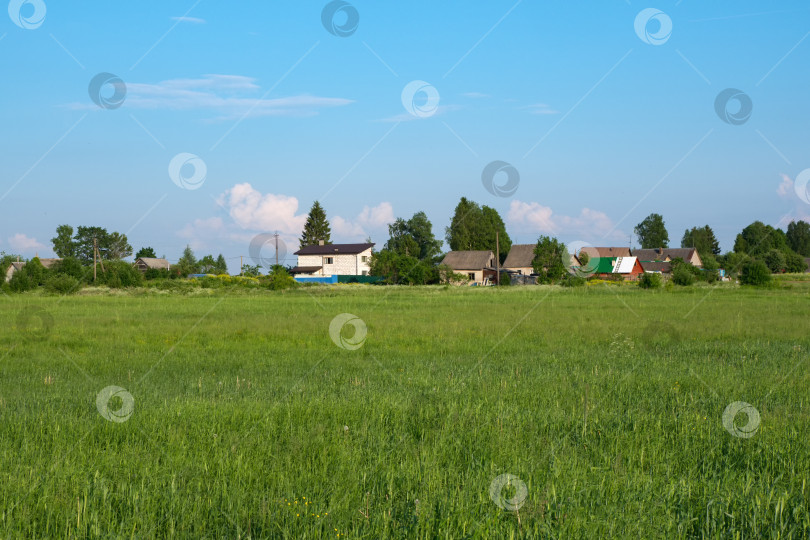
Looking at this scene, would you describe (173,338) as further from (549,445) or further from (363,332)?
(549,445)

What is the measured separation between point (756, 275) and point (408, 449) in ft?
192

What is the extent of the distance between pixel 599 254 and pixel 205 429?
121325mm

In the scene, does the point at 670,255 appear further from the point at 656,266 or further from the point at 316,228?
the point at 316,228

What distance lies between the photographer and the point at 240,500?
4.78 meters

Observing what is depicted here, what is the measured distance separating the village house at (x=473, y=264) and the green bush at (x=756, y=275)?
37.8 m

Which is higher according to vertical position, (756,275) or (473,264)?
(473,264)

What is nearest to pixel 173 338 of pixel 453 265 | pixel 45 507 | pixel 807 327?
pixel 45 507

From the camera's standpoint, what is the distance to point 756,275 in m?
55.5

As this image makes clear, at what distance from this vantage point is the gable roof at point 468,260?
3613 inches

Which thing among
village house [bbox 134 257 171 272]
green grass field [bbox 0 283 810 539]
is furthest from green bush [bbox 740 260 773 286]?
village house [bbox 134 257 171 272]

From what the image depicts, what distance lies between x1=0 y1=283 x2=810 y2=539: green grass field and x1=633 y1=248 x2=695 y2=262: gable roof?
116 meters

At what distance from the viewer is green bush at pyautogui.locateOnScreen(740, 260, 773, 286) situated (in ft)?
181

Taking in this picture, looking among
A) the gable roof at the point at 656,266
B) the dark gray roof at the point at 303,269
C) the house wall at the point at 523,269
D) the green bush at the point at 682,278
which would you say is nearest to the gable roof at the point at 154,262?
the dark gray roof at the point at 303,269

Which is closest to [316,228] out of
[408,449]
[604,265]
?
[604,265]
